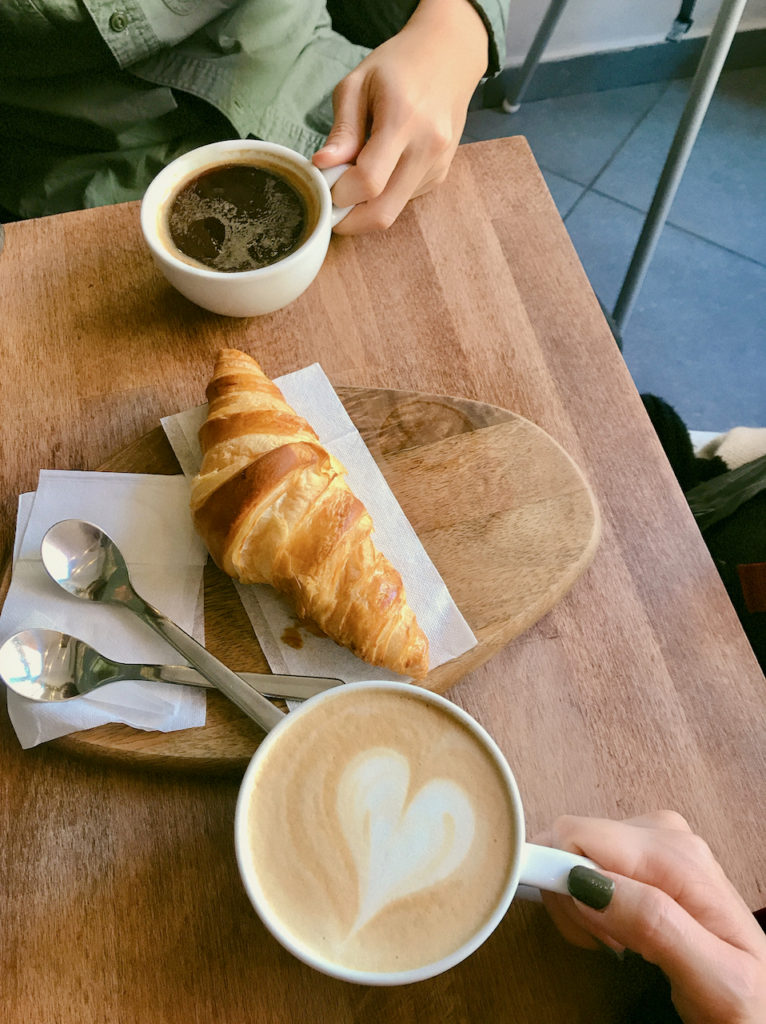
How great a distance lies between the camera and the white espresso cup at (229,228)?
0.78 m

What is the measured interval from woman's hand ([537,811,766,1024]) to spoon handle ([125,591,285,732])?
0.26m

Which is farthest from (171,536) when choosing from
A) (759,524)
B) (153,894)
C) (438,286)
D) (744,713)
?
(759,524)

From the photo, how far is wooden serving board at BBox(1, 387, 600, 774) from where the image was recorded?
665 millimetres

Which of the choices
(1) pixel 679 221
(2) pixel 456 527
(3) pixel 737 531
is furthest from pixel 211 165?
(1) pixel 679 221

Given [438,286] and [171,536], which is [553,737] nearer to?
[171,536]

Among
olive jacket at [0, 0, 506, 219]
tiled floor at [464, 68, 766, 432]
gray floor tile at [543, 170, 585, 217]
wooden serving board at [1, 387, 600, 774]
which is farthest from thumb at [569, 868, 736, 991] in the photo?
gray floor tile at [543, 170, 585, 217]

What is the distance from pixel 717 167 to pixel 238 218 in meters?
1.82

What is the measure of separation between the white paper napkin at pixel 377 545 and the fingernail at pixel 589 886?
24 centimetres

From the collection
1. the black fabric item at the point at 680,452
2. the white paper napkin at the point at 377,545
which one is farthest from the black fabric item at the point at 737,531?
the white paper napkin at the point at 377,545

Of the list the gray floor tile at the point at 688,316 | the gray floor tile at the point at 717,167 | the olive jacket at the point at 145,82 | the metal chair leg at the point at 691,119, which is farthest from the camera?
the gray floor tile at the point at 717,167

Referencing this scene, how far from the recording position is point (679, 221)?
6.68 feet

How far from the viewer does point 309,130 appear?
0.99m

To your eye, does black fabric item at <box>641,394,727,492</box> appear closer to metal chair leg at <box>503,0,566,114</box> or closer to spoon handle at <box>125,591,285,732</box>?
spoon handle at <box>125,591,285,732</box>

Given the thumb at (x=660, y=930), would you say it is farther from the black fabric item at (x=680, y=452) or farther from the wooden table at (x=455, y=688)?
the black fabric item at (x=680, y=452)
